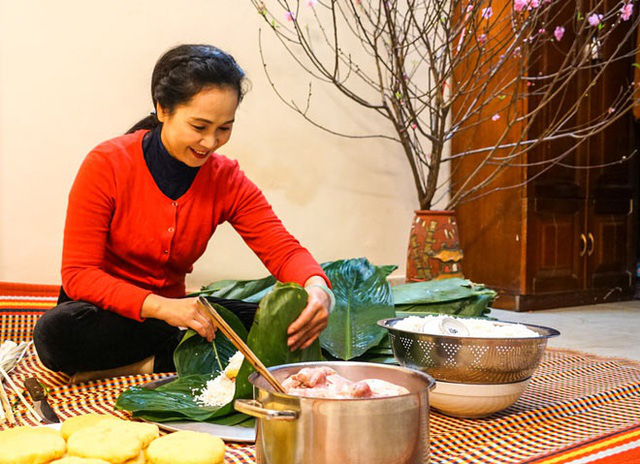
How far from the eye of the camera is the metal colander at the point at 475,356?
129 cm

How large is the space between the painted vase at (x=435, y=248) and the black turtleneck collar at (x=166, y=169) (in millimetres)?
1679

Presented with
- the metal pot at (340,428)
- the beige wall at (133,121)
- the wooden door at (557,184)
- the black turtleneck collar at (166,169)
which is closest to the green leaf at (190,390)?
the black turtleneck collar at (166,169)

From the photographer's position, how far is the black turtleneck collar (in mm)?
1717

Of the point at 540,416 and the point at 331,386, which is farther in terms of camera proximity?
the point at 540,416

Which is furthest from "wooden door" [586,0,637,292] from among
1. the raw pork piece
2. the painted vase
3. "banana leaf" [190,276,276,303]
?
the raw pork piece

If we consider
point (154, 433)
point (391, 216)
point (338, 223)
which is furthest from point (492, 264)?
point (154, 433)

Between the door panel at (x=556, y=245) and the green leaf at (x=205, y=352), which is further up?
the door panel at (x=556, y=245)

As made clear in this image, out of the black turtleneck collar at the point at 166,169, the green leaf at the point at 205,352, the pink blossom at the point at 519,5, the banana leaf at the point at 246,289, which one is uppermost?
the pink blossom at the point at 519,5

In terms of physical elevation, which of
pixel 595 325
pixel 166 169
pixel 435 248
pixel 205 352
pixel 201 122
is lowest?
pixel 595 325

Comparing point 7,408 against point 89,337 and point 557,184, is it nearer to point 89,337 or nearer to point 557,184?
point 89,337

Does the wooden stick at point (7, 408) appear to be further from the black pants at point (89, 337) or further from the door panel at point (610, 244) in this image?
the door panel at point (610, 244)

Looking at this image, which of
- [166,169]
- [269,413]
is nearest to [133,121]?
[166,169]

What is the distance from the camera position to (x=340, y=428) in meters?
0.81

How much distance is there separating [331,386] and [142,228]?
0.92 m
